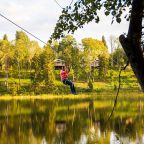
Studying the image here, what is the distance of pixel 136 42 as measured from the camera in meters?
5.00

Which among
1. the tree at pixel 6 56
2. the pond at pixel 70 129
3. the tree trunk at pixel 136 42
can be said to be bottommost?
the pond at pixel 70 129

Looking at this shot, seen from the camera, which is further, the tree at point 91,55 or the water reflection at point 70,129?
the tree at point 91,55

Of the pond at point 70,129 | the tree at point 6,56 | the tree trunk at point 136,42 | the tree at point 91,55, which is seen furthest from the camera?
the tree at point 91,55

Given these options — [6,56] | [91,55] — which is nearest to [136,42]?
[6,56]

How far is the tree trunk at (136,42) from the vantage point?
16.3 ft

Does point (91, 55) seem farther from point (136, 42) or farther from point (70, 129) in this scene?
point (136, 42)

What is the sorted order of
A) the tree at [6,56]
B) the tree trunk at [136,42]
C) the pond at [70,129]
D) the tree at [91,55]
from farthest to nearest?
1. the tree at [91,55]
2. the tree at [6,56]
3. the pond at [70,129]
4. the tree trunk at [136,42]

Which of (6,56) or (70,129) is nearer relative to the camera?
(70,129)

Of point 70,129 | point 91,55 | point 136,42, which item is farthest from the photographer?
point 91,55

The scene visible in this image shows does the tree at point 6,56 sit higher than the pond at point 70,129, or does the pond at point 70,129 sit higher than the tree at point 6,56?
the tree at point 6,56

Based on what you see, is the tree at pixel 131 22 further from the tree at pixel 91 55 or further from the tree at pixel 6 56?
the tree at pixel 6 56

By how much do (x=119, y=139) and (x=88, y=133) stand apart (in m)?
5.84

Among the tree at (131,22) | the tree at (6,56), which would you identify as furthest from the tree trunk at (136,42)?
the tree at (6,56)

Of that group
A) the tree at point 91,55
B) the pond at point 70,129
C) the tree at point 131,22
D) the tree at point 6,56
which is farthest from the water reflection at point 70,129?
the tree at point 6,56
